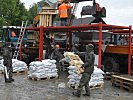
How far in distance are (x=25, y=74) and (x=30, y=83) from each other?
109 inches

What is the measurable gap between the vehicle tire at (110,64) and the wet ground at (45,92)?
261 cm

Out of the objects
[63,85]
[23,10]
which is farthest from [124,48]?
[23,10]

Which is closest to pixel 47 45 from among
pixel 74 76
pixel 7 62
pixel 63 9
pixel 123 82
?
pixel 63 9

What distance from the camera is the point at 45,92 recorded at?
984cm

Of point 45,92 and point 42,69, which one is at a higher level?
point 42,69

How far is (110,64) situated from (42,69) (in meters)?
3.98

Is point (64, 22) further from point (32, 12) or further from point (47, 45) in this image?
point (32, 12)

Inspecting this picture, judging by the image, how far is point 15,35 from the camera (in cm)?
1814

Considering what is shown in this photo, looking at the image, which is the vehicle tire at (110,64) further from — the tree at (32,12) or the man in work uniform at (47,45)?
the tree at (32,12)

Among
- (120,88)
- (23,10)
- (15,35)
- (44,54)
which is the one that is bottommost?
(120,88)

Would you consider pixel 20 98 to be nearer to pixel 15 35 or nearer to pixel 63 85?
pixel 63 85

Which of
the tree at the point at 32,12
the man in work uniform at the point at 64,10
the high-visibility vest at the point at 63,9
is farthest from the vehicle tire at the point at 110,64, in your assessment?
the tree at the point at 32,12

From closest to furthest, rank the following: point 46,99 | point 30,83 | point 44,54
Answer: point 46,99 → point 30,83 → point 44,54

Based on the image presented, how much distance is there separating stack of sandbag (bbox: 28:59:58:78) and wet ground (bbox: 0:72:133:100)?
54 cm
